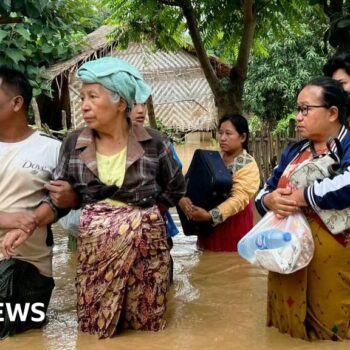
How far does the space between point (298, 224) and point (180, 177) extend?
849mm

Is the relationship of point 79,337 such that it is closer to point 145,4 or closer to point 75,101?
point 145,4

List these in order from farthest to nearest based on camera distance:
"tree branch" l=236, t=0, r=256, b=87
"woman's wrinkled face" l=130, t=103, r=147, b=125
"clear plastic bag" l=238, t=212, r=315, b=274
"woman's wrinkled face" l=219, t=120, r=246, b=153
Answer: "tree branch" l=236, t=0, r=256, b=87 < "woman's wrinkled face" l=219, t=120, r=246, b=153 < "woman's wrinkled face" l=130, t=103, r=147, b=125 < "clear plastic bag" l=238, t=212, r=315, b=274

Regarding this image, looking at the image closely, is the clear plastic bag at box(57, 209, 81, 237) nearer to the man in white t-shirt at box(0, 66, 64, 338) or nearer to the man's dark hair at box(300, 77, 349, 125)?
the man in white t-shirt at box(0, 66, 64, 338)

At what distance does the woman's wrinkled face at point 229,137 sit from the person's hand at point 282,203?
7.40ft

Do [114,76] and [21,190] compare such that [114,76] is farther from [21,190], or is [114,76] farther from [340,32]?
[340,32]

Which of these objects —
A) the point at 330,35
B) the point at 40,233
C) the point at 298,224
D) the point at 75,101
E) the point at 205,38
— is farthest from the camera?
the point at 75,101

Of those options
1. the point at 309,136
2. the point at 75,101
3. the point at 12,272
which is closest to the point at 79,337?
the point at 12,272

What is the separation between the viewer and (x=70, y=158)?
3646 millimetres

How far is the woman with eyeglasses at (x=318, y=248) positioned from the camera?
3420 millimetres

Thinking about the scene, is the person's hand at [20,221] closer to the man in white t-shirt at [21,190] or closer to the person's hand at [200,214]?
the man in white t-shirt at [21,190]

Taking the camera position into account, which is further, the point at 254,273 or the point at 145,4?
the point at 145,4

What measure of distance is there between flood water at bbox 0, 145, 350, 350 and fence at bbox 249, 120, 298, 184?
203 inches

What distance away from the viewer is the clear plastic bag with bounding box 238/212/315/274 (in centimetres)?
331

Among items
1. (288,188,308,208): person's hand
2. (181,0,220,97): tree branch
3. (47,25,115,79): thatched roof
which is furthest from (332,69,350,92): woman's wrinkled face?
(47,25,115,79): thatched roof
